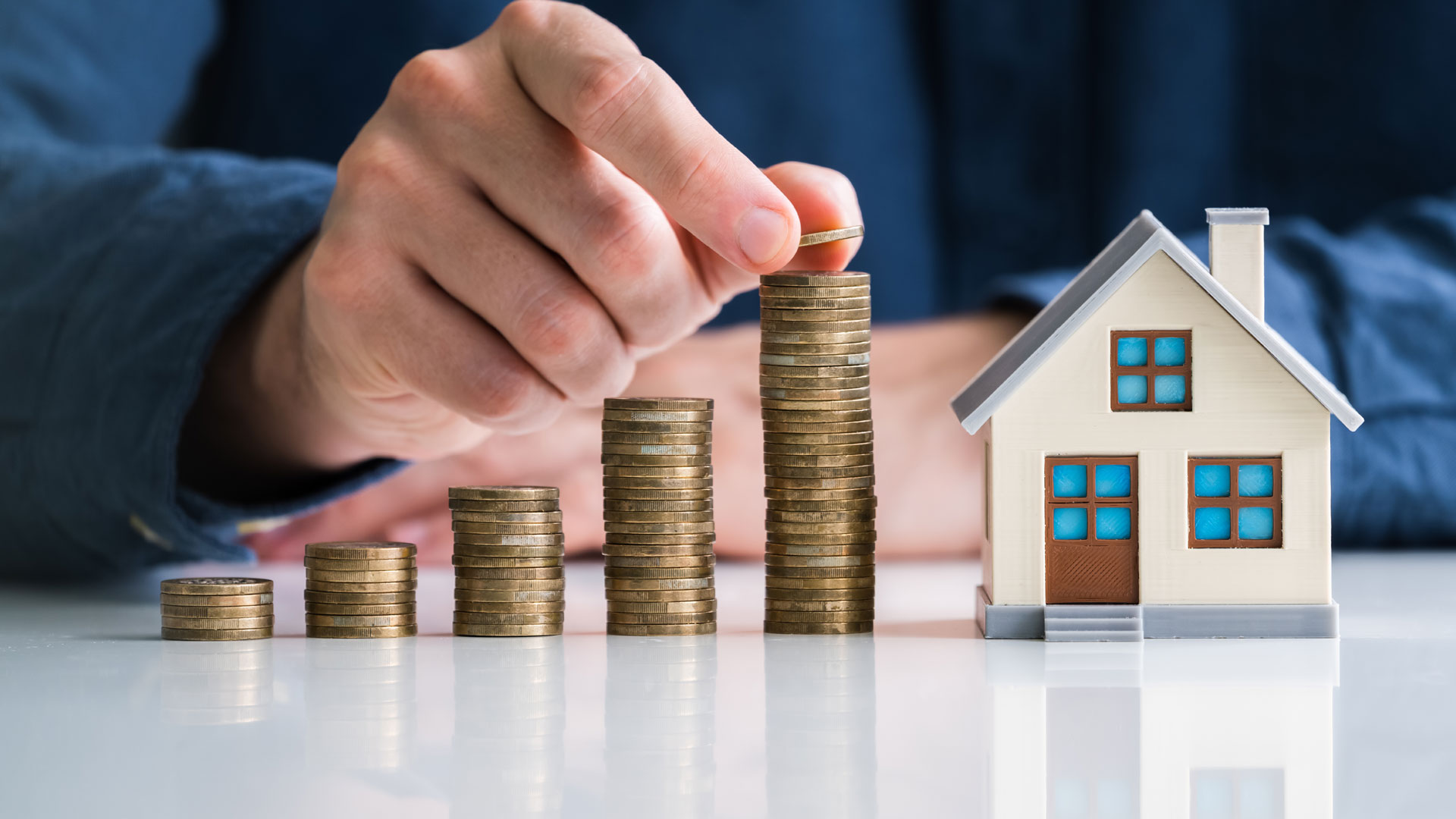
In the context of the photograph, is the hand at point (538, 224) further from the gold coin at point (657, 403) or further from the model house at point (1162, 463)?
the model house at point (1162, 463)

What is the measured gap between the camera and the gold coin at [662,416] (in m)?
1.19

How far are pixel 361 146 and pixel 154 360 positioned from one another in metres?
0.37

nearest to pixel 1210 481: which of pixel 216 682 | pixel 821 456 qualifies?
pixel 821 456

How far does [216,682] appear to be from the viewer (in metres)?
0.97

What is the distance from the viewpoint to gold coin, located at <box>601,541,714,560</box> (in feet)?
3.87

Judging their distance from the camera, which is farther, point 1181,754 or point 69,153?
point 69,153

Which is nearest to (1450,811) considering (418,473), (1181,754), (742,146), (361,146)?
(1181,754)

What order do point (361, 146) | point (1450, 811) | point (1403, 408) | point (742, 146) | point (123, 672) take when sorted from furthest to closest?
point (742, 146), point (1403, 408), point (361, 146), point (123, 672), point (1450, 811)

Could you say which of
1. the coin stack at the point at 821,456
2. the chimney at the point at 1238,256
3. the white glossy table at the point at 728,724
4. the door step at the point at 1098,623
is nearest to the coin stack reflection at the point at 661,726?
the white glossy table at the point at 728,724

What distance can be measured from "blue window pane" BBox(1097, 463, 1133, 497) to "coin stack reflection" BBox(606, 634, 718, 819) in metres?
0.38

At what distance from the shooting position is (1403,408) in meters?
1.79

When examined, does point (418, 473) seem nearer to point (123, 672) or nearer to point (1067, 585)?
point (123, 672)

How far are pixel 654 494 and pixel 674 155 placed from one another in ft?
1.01

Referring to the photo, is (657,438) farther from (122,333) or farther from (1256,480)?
(122,333)
